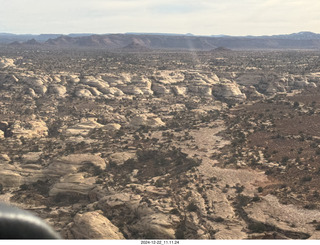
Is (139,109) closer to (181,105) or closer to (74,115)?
(181,105)

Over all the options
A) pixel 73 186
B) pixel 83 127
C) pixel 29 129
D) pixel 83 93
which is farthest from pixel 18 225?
pixel 83 93

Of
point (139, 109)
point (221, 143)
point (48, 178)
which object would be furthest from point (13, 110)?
point (221, 143)

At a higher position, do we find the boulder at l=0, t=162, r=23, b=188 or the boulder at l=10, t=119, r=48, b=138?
the boulder at l=10, t=119, r=48, b=138

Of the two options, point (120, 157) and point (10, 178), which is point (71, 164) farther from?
point (10, 178)

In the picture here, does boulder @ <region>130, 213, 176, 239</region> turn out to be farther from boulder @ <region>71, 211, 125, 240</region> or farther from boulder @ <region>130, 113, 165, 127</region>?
boulder @ <region>130, 113, 165, 127</region>

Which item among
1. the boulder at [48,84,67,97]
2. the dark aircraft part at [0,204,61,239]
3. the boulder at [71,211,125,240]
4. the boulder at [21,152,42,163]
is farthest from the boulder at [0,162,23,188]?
the boulder at [48,84,67,97]

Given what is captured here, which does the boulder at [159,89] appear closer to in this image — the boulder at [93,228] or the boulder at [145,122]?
the boulder at [145,122]
